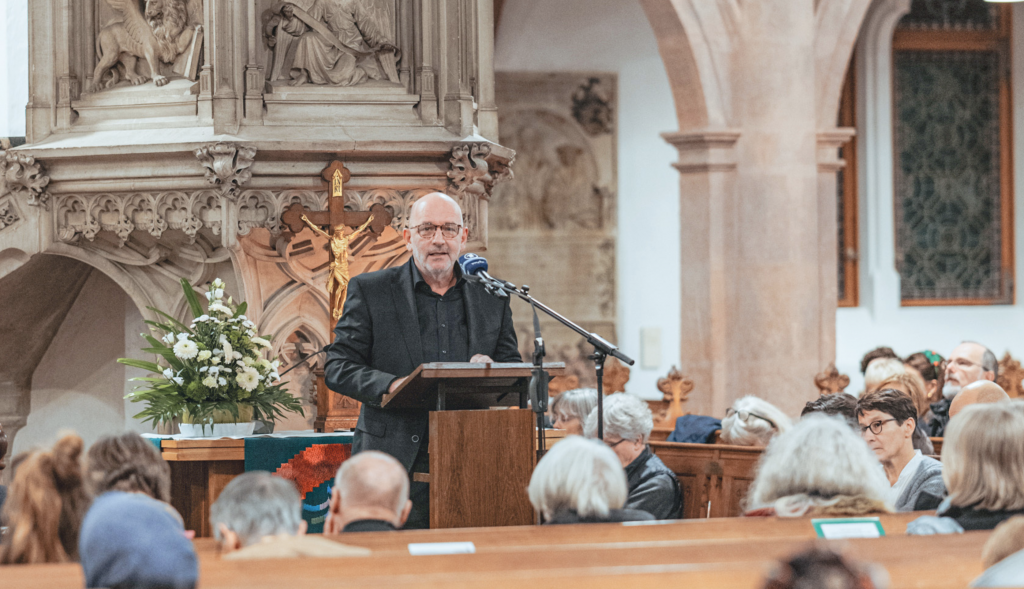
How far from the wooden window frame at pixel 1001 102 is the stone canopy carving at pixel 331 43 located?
23.5ft

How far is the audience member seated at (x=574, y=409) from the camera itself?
17.3 ft

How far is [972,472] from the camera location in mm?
3010

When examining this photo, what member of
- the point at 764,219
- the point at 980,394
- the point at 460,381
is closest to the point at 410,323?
the point at 460,381

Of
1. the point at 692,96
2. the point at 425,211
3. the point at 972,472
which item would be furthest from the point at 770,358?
the point at 972,472

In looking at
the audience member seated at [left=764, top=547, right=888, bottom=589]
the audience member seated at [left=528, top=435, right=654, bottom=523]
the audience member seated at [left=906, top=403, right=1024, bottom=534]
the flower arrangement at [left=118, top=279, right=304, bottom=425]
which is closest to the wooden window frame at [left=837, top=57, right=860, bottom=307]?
the flower arrangement at [left=118, top=279, right=304, bottom=425]

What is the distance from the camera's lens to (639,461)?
4480 millimetres

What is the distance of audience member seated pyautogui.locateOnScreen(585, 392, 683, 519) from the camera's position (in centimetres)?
441

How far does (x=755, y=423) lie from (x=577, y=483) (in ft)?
9.24

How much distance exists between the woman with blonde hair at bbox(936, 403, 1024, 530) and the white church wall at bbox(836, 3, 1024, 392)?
9348mm

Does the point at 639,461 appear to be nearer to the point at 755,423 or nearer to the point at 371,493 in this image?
the point at 755,423

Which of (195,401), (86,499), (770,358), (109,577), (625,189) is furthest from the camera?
(625,189)

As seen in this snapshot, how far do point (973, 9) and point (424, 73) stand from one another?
773 cm

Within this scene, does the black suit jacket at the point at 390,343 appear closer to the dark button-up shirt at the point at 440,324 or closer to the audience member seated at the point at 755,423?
the dark button-up shirt at the point at 440,324

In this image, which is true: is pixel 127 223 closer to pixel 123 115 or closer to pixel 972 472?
pixel 123 115
